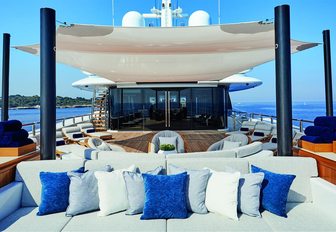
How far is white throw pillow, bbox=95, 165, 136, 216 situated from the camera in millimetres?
2311

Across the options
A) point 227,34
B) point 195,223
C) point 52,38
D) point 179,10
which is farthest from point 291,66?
point 179,10

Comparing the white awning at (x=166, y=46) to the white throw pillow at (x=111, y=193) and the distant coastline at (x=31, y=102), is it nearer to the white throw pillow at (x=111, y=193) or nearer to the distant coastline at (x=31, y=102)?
the white throw pillow at (x=111, y=193)

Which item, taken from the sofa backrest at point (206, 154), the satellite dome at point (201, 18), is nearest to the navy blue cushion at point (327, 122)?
the sofa backrest at point (206, 154)

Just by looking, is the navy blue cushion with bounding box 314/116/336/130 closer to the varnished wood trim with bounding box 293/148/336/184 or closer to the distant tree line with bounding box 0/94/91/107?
the varnished wood trim with bounding box 293/148/336/184

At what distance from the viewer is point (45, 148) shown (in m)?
2.89

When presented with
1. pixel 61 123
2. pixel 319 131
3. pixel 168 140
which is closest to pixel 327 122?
pixel 319 131

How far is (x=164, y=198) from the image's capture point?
7.36 ft

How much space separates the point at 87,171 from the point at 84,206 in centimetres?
36

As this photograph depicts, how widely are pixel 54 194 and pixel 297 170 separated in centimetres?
256

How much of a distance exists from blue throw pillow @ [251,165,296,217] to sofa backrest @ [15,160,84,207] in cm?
196

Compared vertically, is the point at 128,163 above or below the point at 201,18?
below

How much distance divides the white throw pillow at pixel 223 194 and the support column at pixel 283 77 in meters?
1.02

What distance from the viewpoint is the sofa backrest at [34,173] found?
2584 millimetres

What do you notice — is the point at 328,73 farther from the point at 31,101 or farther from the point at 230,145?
the point at 31,101
